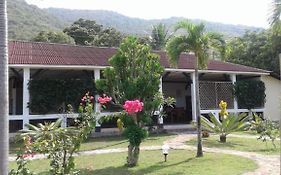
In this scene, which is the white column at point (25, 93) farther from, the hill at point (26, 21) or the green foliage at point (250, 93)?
the hill at point (26, 21)

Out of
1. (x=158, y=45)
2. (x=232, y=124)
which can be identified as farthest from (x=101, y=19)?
(x=232, y=124)

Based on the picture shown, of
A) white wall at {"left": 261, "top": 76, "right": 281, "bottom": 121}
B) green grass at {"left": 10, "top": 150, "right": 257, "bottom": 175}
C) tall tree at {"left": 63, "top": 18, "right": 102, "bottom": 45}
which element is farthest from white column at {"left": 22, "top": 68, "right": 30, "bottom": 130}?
tall tree at {"left": 63, "top": 18, "right": 102, "bottom": 45}

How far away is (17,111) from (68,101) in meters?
4.52

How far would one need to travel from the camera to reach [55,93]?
17922 millimetres

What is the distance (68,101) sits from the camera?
18234 millimetres

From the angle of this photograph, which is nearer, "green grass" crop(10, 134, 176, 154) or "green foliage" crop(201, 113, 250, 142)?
"green grass" crop(10, 134, 176, 154)

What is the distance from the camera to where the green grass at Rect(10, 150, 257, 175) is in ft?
30.9

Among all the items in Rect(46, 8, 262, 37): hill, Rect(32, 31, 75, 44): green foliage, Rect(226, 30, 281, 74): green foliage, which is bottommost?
Rect(226, 30, 281, 74): green foliage

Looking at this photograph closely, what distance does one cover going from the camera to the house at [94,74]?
1753cm

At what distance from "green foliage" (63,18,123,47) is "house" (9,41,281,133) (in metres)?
21.0

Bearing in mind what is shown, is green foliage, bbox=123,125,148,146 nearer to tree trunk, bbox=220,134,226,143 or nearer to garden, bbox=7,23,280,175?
garden, bbox=7,23,280,175

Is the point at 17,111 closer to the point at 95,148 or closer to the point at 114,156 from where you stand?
the point at 95,148

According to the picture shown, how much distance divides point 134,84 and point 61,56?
9781 millimetres

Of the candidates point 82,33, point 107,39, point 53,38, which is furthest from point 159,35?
point 53,38
